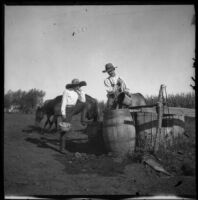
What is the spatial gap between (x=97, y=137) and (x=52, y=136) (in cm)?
169

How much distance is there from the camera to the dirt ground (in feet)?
20.1

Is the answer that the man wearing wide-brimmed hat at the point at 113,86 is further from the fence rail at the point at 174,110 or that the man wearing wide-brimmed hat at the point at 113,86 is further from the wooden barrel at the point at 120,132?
the wooden barrel at the point at 120,132

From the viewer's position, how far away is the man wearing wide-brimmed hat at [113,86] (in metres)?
8.15

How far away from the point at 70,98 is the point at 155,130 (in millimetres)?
2616

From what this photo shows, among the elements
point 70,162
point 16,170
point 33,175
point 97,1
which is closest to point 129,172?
point 70,162

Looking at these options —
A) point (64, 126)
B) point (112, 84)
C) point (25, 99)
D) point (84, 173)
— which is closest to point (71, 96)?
point (64, 126)

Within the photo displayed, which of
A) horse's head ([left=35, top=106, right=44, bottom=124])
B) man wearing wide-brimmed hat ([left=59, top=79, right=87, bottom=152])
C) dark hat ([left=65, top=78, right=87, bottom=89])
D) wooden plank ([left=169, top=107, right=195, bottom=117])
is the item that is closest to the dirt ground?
wooden plank ([left=169, top=107, right=195, bottom=117])

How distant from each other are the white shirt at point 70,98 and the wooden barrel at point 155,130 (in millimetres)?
1795

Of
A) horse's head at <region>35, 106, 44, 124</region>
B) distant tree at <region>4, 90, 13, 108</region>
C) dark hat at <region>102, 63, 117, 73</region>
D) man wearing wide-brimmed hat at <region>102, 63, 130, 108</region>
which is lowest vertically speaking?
horse's head at <region>35, 106, 44, 124</region>

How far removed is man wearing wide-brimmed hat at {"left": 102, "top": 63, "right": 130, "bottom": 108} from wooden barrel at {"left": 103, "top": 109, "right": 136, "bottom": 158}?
39.0 inches

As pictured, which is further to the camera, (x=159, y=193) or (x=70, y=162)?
(x=70, y=162)

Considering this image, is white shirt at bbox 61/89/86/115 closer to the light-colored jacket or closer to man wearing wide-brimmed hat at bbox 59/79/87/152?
man wearing wide-brimmed hat at bbox 59/79/87/152

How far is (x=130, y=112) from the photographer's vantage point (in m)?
7.82

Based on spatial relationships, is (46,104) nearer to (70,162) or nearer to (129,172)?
(70,162)
